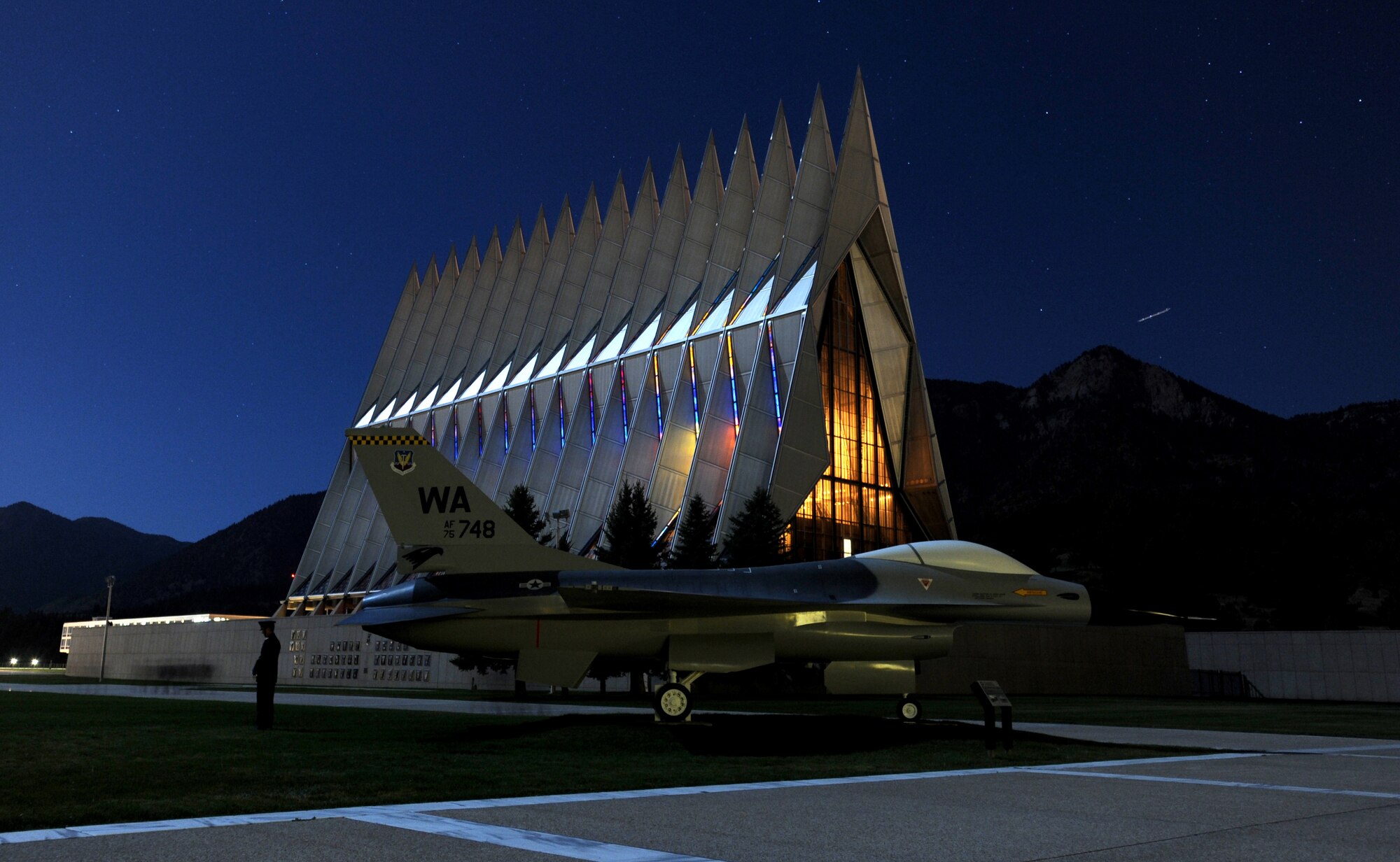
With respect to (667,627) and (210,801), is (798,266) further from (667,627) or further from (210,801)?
(210,801)

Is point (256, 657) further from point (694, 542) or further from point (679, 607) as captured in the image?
point (679, 607)

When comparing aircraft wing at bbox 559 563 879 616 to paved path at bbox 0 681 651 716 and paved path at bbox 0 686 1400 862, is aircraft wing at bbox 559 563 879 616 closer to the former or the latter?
paved path at bbox 0 681 651 716

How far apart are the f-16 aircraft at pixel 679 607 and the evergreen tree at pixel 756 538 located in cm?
2246

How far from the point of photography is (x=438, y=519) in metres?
18.1

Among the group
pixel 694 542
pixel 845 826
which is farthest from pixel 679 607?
pixel 694 542

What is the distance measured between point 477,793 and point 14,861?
13.3 ft

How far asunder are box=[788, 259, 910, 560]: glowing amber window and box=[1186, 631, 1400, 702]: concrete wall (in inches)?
645

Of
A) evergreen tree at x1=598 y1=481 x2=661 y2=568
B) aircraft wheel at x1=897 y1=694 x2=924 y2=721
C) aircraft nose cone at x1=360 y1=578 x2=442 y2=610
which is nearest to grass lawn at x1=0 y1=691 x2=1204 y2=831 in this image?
aircraft wheel at x1=897 y1=694 x2=924 y2=721

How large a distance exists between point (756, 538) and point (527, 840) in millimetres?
34438

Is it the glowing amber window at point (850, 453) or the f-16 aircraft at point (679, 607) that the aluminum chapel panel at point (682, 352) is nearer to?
the glowing amber window at point (850, 453)

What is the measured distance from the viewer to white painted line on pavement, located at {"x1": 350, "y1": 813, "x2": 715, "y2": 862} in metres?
6.20

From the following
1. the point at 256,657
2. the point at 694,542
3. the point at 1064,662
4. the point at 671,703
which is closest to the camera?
the point at 671,703

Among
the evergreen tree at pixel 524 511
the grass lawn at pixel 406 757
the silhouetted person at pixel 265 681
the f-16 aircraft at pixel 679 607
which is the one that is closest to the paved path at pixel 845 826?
the grass lawn at pixel 406 757

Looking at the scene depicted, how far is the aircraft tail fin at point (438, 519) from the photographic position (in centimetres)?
1791
